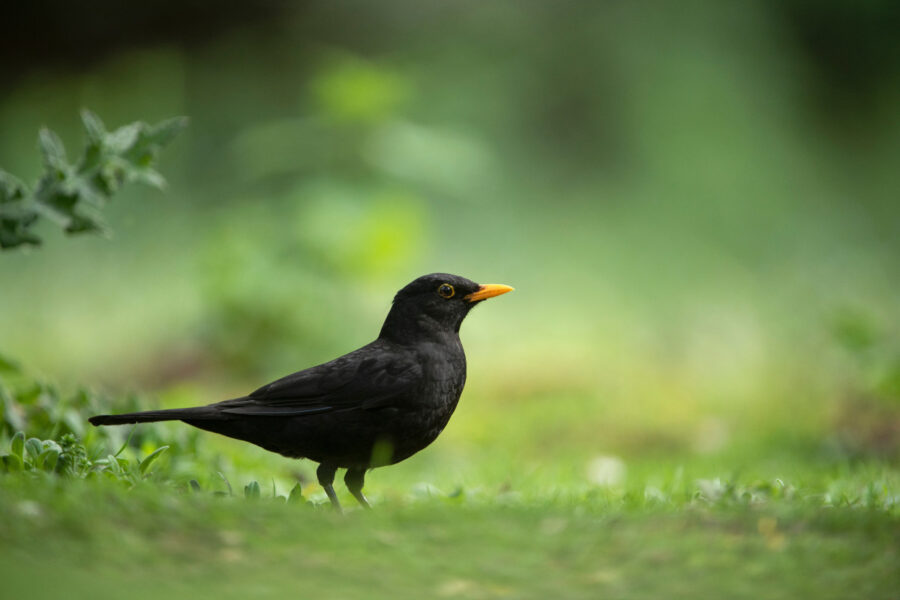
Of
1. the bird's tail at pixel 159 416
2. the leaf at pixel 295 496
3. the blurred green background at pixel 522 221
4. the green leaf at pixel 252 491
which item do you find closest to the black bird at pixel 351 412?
the bird's tail at pixel 159 416

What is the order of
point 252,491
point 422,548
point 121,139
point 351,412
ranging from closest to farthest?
point 422,548, point 252,491, point 351,412, point 121,139

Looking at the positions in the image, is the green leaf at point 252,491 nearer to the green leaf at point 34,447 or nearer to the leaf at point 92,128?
the green leaf at point 34,447

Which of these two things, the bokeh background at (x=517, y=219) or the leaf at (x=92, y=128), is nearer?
the leaf at (x=92, y=128)

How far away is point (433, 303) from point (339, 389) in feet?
2.07

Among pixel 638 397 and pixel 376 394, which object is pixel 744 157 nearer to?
pixel 638 397

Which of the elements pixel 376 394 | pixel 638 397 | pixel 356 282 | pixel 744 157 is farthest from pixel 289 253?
pixel 744 157

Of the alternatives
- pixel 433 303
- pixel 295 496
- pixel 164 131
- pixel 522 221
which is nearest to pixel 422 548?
pixel 295 496

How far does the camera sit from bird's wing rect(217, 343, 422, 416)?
3748mm

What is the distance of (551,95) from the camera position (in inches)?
512

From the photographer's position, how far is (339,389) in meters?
3.80

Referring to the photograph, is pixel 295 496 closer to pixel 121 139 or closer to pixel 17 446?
pixel 17 446

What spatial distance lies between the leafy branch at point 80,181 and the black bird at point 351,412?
0.94 metres

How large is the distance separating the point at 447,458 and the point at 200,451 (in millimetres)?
2227

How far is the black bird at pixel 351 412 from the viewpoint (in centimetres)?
371
